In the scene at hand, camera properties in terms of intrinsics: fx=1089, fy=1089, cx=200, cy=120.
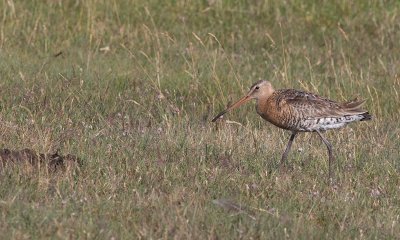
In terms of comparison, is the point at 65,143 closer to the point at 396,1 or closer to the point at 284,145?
the point at 284,145

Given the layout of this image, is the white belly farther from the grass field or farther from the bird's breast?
the grass field

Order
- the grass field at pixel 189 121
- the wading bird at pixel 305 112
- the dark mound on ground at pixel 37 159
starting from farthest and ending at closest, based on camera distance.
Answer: the wading bird at pixel 305 112, the dark mound on ground at pixel 37 159, the grass field at pixel 189 121

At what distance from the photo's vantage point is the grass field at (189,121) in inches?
280

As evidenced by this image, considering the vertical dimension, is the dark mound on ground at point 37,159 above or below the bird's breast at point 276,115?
above

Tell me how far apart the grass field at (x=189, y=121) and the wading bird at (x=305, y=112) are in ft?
0.88

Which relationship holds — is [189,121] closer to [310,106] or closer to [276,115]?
[276,115]

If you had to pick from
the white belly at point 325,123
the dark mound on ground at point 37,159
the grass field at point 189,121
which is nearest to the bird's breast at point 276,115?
the white belly at point 325,123

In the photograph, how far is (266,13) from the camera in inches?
595

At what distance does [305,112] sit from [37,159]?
8.01 feet

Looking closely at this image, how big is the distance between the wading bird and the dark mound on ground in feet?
6.36

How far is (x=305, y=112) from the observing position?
9406 mm

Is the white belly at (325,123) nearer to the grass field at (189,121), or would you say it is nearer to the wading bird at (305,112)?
the wading bird at (305,112)

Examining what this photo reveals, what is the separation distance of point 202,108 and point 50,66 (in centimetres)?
205

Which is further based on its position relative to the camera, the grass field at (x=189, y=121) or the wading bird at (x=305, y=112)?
the wading bird at (x=305, y=112)
